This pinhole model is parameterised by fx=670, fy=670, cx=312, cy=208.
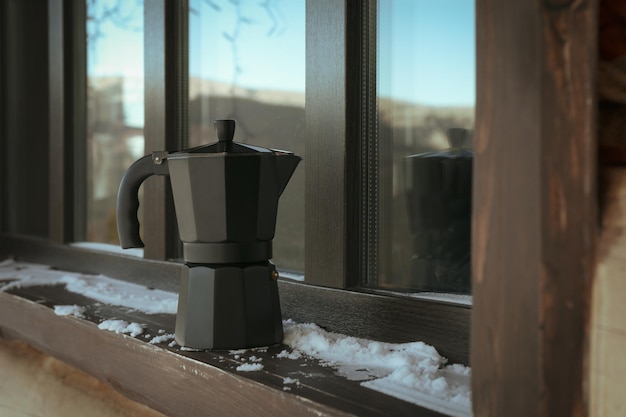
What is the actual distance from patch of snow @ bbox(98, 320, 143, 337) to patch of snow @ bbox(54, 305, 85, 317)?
0.37 feet

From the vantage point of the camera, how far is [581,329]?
1.53 feet

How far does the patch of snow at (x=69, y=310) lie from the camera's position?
112cm

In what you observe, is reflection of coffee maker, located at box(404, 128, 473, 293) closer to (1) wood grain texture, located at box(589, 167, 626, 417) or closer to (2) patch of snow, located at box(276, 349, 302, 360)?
(2) patch of snow, located at box(276, 349, 302, 360)

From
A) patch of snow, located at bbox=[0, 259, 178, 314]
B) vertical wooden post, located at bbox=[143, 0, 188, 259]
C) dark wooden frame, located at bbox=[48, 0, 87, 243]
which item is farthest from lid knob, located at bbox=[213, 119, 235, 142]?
dark wooden frame, located at bbox=[48, 0, 87, 243]

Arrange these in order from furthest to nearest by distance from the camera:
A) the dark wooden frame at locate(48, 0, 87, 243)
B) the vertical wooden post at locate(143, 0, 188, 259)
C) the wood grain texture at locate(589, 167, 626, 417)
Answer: the dark wooden frame at locate(48, 0, 87, 243)
the vertical wooden post at locate(143, 0, 188, 259)
the wood grain texture at locate(589, 167, 626, 417)

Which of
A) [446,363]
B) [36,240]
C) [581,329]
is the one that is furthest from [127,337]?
[36,240]

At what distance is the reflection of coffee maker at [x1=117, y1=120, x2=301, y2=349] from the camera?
0.86m

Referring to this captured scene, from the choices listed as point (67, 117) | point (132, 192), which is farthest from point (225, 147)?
point (67, 117)

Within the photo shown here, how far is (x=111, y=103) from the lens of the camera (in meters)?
1.68

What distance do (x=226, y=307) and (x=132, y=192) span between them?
228 millimetres

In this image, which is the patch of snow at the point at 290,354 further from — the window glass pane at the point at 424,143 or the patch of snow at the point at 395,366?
the window glass pane at the point at 424,143

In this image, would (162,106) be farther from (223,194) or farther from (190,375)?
(190,375)

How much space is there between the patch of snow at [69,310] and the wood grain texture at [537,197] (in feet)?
2.64

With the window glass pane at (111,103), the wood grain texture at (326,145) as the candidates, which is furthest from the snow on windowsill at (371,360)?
the window glass pane at (111,103)
